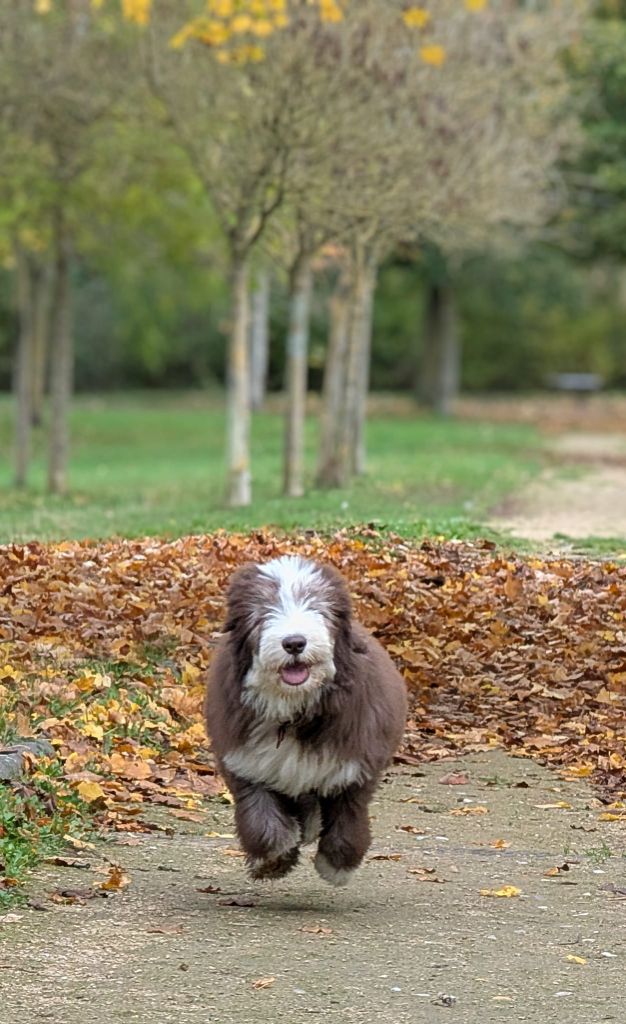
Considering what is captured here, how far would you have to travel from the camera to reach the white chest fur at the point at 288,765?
6406 mm

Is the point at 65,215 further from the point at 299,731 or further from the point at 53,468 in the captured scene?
the point at 299,731

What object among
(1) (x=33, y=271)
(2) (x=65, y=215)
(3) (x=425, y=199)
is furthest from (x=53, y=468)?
(1) (x=33, y=271)

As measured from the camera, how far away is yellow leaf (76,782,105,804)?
7.79 meters

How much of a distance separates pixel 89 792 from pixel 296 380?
12610 mm

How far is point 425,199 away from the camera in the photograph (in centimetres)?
1877

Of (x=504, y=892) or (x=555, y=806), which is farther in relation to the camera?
(x=555, y=806)

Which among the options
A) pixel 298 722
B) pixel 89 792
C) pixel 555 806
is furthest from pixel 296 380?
pixel 298 722

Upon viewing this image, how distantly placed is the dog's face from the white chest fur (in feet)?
0.53

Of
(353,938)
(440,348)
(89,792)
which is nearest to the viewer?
(353,938)

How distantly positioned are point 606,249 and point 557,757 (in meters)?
29.6

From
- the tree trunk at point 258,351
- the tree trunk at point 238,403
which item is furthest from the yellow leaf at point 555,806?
the tree trunk at point 258,351

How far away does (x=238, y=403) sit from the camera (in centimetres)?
1830

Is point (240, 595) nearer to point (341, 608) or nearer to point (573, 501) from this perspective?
point (341, 608)

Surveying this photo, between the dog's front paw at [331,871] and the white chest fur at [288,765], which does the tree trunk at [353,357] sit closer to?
the dog's front paw at [331,871]
